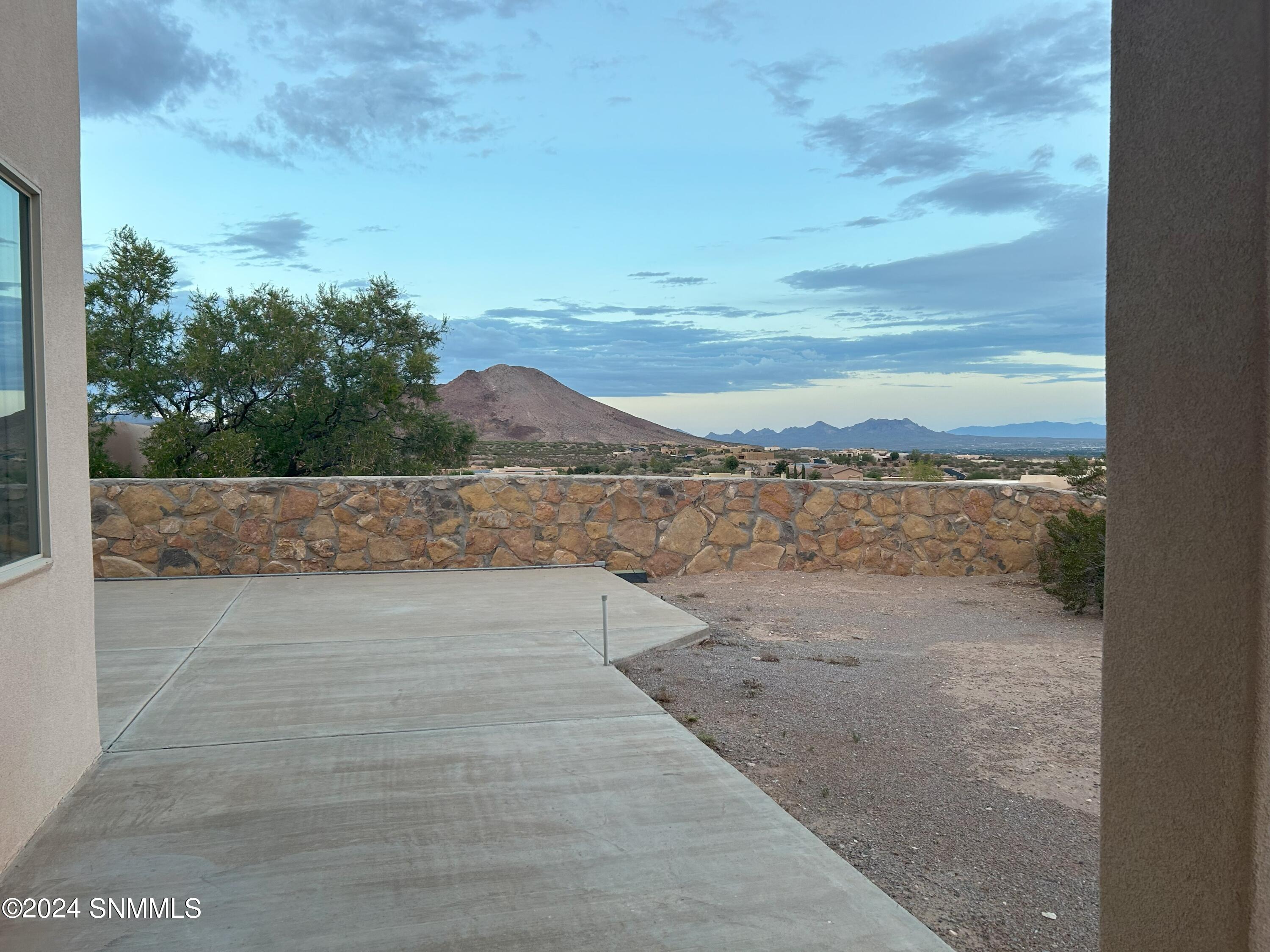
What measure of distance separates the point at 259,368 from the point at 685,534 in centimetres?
1205

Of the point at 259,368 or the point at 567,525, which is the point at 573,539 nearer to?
the point at 567,525

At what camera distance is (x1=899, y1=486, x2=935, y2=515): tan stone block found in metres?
11.7

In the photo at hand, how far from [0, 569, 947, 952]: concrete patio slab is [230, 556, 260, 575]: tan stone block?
13.6 ft

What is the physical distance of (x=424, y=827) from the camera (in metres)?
3.84

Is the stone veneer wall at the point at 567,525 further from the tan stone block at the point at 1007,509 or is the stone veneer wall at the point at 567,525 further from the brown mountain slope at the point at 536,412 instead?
the brown mountain slope at the point at 536,412

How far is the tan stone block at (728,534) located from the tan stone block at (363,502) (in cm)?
388

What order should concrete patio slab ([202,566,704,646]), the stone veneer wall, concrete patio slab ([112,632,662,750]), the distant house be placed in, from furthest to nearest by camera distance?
1. the distant house
2. the stone veneer wall
3. concrete patio slab ([202,566,704,646])
4. concrete patio slab ([112,632,662,750])

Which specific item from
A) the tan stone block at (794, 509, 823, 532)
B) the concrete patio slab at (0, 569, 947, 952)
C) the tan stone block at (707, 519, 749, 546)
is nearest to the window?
the concrete patio slab at (0, 569, 947, 952)

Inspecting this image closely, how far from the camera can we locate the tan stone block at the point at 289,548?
35.6 ft

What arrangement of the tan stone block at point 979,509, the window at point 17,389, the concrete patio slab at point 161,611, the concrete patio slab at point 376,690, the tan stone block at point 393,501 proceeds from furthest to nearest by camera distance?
1. the tan stone block at point 979,509
2. the tan stone block at point 393,501
3. the concrete patio slab at point 161,611
4. the concrete patio slab at point 376,690
5. the window at point 17,389

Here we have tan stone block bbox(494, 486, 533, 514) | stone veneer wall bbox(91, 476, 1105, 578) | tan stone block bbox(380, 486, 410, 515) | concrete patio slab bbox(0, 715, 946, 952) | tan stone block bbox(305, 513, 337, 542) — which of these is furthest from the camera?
tan stone block bbox(494, 486, 533, 514)

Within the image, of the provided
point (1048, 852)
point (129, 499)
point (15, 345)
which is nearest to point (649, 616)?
point (1048, 852)

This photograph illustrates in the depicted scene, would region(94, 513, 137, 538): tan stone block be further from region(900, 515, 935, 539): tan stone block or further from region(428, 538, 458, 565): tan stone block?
region(900, 515, 935, 539): tan stone block

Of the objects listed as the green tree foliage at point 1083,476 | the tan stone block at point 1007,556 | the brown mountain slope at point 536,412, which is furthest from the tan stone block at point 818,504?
the brown mountain slope at point 536,412
